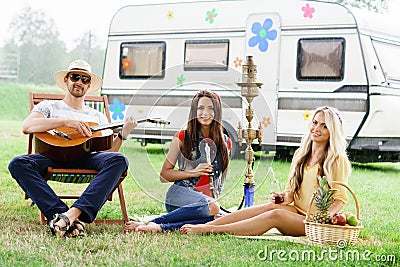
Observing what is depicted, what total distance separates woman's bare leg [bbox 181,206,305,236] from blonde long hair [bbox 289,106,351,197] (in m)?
0.17

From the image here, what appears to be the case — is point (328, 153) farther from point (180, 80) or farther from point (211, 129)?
point (180, 80)

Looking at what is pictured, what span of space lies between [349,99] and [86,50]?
12512 mm

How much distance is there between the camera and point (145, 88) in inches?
156

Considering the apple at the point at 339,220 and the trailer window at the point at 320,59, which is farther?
the trailer window at the point at 320,59

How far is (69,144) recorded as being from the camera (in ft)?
12.3

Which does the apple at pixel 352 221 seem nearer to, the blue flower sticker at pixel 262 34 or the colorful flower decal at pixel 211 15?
the blue flower sticker at pixel 262 34

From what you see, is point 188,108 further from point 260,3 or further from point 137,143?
point 260,3

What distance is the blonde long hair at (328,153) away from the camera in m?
3.54

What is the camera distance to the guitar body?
374 cm

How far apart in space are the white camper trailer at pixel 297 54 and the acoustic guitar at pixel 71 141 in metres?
3.23

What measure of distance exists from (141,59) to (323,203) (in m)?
5.48

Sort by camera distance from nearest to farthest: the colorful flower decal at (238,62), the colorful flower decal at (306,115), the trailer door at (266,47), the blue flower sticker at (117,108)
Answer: the colorful flower decal at (306,115), the trailer door at (266,47), the colorful flower decal at (238,62), the blue flower sticker at (117,108)

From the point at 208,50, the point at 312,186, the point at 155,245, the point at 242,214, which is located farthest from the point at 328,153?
the point at 208,50

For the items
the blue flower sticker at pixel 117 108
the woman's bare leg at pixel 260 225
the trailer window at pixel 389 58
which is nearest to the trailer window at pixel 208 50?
the blue flower sticker at pixel 117 108
